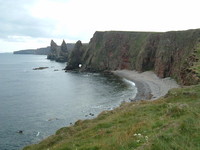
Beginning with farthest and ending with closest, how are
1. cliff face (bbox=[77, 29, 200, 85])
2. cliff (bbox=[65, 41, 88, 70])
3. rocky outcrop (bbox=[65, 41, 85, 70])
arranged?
1. cliff (bbox=[65, 41, 88, 70])
2. rocky outcrop (bbox=[65, 41, 85, 70])
3. cliff face (bbox=[77, 29, 200, 85])

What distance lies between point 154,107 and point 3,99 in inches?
2222

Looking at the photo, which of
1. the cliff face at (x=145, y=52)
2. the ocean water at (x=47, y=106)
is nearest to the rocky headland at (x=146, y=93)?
the cliff face at (x=145, y=52)

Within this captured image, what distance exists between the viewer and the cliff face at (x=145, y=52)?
8994 centimetres

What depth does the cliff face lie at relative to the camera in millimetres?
89938

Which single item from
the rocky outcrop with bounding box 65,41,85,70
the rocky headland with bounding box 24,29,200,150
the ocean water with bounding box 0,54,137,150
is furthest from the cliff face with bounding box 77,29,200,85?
the ocean water with bounding box 0,54,137,150

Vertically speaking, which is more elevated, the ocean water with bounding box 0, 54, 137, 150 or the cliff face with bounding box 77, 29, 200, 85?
the cliff face with bounding box 77, 29, 200, 85

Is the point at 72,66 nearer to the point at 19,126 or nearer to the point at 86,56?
the point at 86,56

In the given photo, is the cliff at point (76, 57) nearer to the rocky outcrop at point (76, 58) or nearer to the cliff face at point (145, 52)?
the rocky outcrop at point (76, 58)

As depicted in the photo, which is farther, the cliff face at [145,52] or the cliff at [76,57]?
the cliff at [76,57]

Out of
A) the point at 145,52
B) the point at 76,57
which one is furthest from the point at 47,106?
the point at 76,57

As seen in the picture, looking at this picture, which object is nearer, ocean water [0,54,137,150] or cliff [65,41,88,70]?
ocean water [0,54,137,150]

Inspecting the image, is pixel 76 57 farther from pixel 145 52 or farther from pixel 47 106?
pixel 47 106

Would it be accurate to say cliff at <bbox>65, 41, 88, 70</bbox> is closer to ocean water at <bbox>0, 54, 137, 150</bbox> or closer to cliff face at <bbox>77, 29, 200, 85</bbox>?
cliff face at <bbox>77, 29, 200, 85</bbox>

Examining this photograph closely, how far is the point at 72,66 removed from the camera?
501ft
